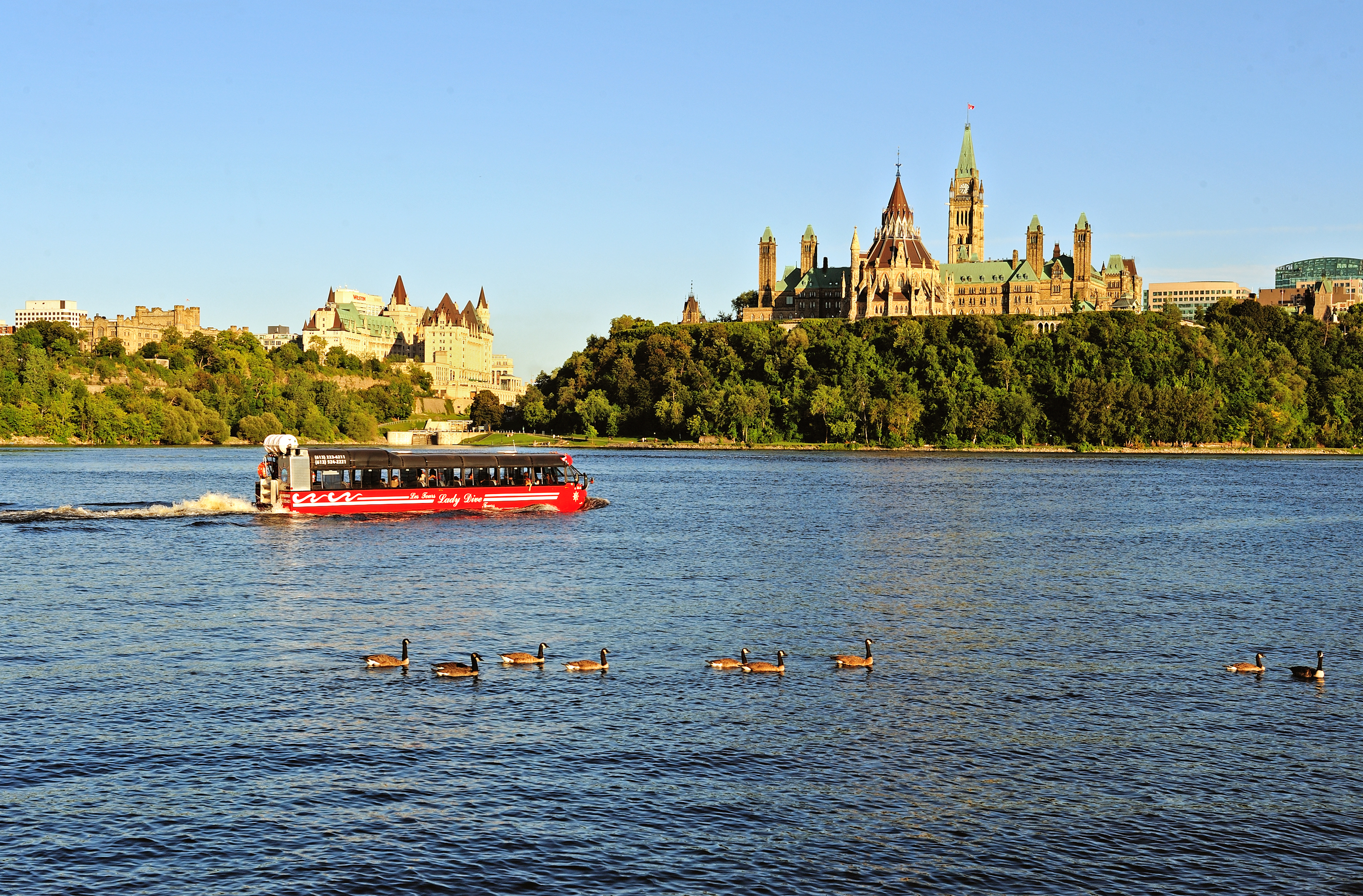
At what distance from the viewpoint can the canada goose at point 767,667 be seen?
33.6 meters

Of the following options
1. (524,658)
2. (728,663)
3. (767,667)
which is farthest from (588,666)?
(767,667)

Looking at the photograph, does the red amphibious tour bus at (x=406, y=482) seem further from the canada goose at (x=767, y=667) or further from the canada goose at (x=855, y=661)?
the canada goose at (x=855, y=661)

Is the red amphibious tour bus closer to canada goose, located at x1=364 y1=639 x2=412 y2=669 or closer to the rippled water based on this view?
the rippled water

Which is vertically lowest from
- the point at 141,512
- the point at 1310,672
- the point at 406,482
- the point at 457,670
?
the point at 1310,672

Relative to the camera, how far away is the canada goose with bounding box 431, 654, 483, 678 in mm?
32625

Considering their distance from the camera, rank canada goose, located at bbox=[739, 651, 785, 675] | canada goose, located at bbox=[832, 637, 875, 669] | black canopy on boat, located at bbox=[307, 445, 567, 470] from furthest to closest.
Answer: black canopy on boat, located at bbox=[307, 445, 567, 470], canada goose, located at bbox=[832, 637, 875, 669], canada goose, located at bbox=[739, 651, 785, 675]

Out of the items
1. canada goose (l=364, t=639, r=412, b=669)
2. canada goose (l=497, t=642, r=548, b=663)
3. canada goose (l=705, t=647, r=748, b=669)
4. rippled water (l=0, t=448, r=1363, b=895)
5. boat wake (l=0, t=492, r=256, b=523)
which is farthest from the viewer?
boat wake (l=0, t=492, r=256, b=523)

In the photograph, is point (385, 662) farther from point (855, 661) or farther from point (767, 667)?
point (855, 661)

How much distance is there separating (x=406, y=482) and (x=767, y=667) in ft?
177

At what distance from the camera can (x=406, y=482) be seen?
273ft

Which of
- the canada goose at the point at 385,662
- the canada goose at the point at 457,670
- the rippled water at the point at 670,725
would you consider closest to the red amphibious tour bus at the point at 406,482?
the rippled water at the point at 670,725

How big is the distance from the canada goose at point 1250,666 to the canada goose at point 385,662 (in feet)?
76.1

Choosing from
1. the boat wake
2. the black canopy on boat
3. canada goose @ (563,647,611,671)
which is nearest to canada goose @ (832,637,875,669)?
canada goose @ (563,647,611,671)

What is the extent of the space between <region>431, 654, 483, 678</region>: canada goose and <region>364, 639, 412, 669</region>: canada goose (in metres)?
1.08
